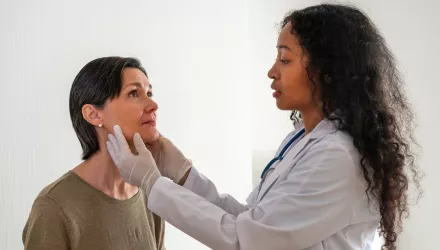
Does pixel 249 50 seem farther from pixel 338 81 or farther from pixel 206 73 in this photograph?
pixel 338 81

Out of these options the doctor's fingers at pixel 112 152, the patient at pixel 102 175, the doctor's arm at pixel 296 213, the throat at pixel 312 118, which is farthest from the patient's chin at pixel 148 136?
the throat at pixel 312 118

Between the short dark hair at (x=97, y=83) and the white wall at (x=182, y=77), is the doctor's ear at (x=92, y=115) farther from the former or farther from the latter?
the white wall at (x=182, y=77)

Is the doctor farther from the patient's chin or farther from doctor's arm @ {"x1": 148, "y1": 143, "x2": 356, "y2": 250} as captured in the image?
the patient's chin

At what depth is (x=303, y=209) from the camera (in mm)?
1230

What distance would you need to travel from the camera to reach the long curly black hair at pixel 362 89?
1.27 metres

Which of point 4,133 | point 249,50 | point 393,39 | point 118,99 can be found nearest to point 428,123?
point 393,39

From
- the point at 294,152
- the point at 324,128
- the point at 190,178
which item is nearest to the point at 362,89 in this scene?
the point at 324,128

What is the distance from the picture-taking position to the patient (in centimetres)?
142

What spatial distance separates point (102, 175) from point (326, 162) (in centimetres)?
63

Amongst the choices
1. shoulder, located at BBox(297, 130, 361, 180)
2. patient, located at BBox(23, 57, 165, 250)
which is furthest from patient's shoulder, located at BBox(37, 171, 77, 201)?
shoulder, located at BBox(297, 130, 361, 180)

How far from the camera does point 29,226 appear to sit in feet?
4.51

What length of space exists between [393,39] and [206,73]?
3.25ft

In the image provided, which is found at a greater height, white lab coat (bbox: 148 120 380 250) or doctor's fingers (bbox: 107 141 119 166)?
doctor's fingers (bbox: 107 141 119 166)

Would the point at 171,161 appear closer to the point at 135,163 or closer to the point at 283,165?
the point at 135,163
